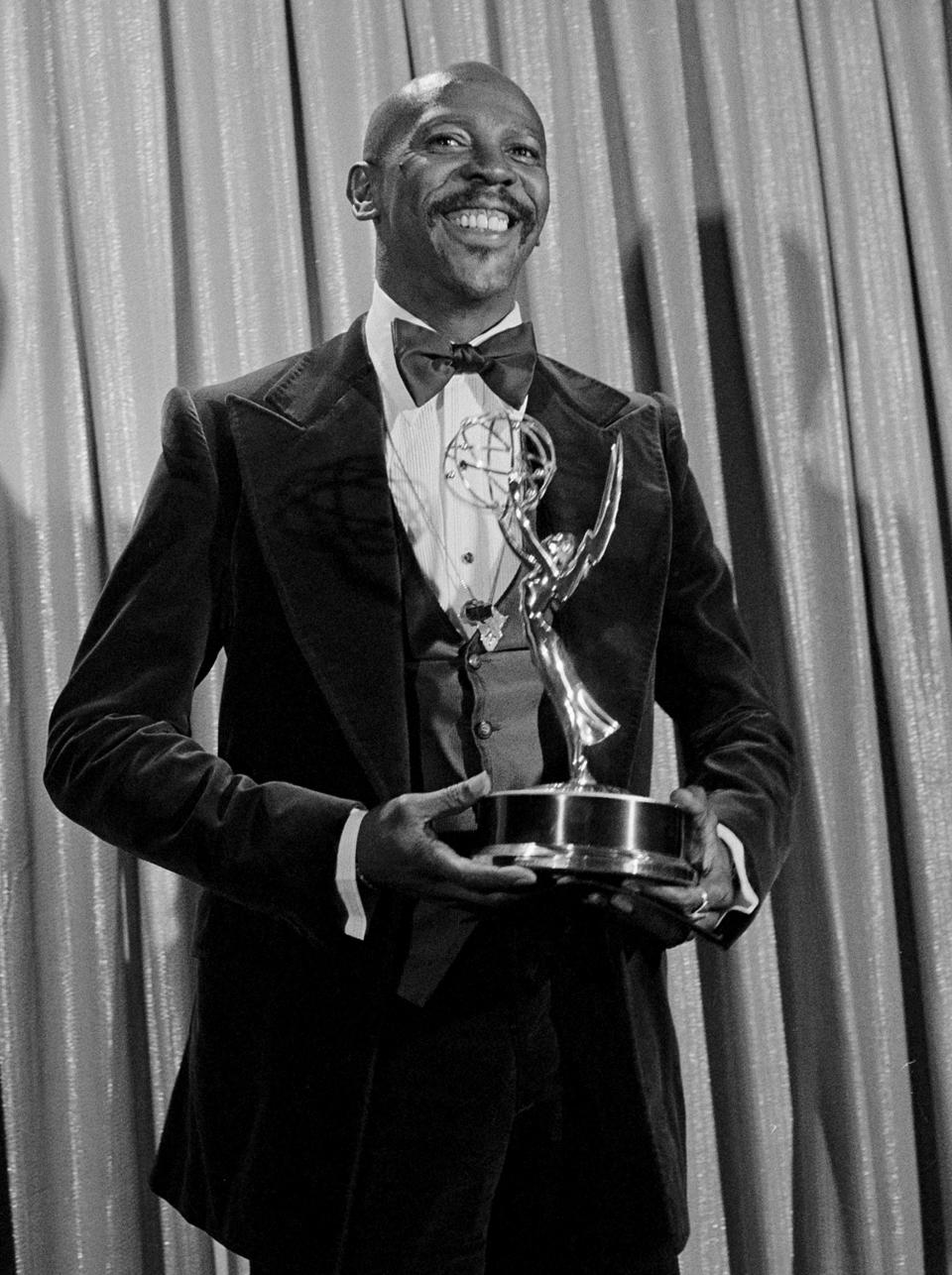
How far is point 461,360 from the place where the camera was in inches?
61.4

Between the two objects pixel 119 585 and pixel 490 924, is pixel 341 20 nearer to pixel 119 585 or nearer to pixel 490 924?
pixel 119 585

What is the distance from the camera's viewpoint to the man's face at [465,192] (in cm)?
157

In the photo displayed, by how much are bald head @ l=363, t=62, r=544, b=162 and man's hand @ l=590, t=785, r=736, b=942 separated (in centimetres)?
69

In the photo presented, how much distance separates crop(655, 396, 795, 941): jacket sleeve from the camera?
153cm

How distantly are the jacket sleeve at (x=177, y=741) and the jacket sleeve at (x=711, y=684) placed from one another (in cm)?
40

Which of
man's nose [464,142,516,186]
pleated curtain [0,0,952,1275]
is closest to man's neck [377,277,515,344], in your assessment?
man's nose [464,142,516,186]

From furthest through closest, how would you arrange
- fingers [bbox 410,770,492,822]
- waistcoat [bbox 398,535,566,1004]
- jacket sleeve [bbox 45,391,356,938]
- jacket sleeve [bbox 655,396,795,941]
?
jacket sleeve [bbox 655,396,795,941], waistcoat [bbox 398,535,566,1004], jacket sleeve [bbox 45,391,356,938], fingers [bbox 410,770,492,822]

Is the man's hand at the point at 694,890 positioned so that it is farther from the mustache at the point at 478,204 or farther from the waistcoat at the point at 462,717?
the mustache at the point at 478,204

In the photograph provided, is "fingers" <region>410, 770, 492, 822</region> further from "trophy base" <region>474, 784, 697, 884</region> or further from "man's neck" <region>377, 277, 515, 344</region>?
"man's neck" <region>377, 277, 515, 344</region>

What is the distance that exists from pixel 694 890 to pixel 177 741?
439 millimetres

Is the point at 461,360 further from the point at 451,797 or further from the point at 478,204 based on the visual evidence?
the point at 451,797

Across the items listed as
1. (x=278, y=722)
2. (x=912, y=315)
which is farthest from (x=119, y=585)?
(x=912, y=315)

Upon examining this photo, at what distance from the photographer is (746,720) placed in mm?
1584

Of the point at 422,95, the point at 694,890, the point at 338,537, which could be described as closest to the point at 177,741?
the point at 338,537
